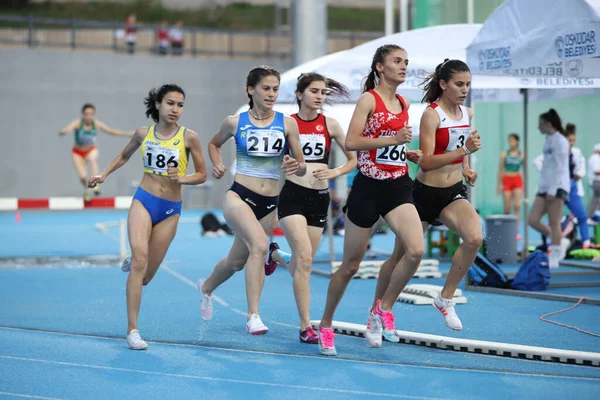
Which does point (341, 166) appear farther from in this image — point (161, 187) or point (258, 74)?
point (161, 187)

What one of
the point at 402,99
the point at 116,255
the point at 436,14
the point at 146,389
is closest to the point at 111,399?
the point at 146,389

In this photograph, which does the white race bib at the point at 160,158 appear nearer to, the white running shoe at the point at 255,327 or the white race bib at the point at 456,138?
the white running shoe at the point at 255,327

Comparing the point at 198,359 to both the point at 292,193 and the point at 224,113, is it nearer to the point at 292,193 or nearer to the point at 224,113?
the point at 292,193

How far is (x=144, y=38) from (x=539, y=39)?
24.3 meters

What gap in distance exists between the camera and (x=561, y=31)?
8.62 meters

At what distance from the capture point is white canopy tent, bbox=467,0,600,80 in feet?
27.1

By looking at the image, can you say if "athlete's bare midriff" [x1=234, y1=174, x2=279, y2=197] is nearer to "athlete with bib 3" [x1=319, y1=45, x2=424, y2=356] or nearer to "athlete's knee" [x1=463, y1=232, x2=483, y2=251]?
Answer: "athlete with bib 3" [x1=319, y1=45, x2=424, y2=356]

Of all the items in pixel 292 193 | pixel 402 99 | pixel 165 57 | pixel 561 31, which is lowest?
pixel 292 193

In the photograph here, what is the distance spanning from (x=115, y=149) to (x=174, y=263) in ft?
53.9

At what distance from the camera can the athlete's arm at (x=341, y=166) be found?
22.7 ft

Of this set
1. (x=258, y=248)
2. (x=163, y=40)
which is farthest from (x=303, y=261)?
(x=163, y=40)

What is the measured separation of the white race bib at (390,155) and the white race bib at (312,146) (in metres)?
1.27

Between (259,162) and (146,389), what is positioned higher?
(259,162)

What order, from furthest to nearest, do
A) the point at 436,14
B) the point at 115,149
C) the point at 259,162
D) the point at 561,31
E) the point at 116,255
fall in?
the point at 115,149 → the point at 436,14 → the point at 116,255 → the point at 561,31 → the point at 259,162
